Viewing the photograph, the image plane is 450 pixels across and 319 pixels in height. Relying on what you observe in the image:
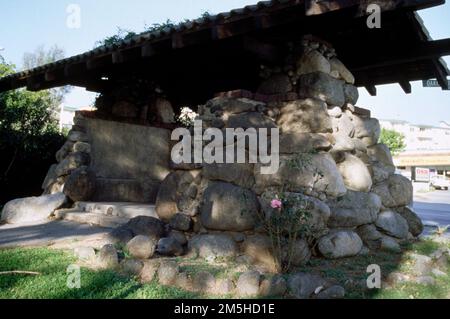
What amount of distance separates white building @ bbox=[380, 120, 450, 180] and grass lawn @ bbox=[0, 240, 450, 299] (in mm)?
32239

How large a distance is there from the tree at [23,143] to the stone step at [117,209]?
3.46m

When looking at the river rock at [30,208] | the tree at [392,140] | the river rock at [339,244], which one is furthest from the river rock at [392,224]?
the tree at [392,140]

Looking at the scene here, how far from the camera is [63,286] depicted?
3.20 meters

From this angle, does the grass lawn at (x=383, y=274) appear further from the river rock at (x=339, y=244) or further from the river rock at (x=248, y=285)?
the river rock at (x=248, y=285)

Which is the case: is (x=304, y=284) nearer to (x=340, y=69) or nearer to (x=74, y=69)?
(x=340, y=69)

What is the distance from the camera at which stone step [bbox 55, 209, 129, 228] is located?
566 cm

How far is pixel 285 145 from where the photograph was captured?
4.71 metres

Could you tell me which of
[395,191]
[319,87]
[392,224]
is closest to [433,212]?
[395,191]

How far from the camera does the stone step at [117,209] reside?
5.79 m

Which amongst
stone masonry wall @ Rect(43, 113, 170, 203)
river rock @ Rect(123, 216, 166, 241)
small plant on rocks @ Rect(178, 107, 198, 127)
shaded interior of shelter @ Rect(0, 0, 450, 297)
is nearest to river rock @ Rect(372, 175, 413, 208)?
shaded interior of shelter @ Rect(0, 0, 450, 297)

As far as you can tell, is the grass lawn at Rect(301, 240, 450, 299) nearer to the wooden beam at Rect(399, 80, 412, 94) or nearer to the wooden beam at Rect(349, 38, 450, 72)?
the wooden beam at Rect(349, 38, 450, 72)

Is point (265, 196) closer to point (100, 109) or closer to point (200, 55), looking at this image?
point (200, 55)

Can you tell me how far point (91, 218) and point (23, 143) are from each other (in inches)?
173

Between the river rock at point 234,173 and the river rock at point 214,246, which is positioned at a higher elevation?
A: the river rock at point 234,173
